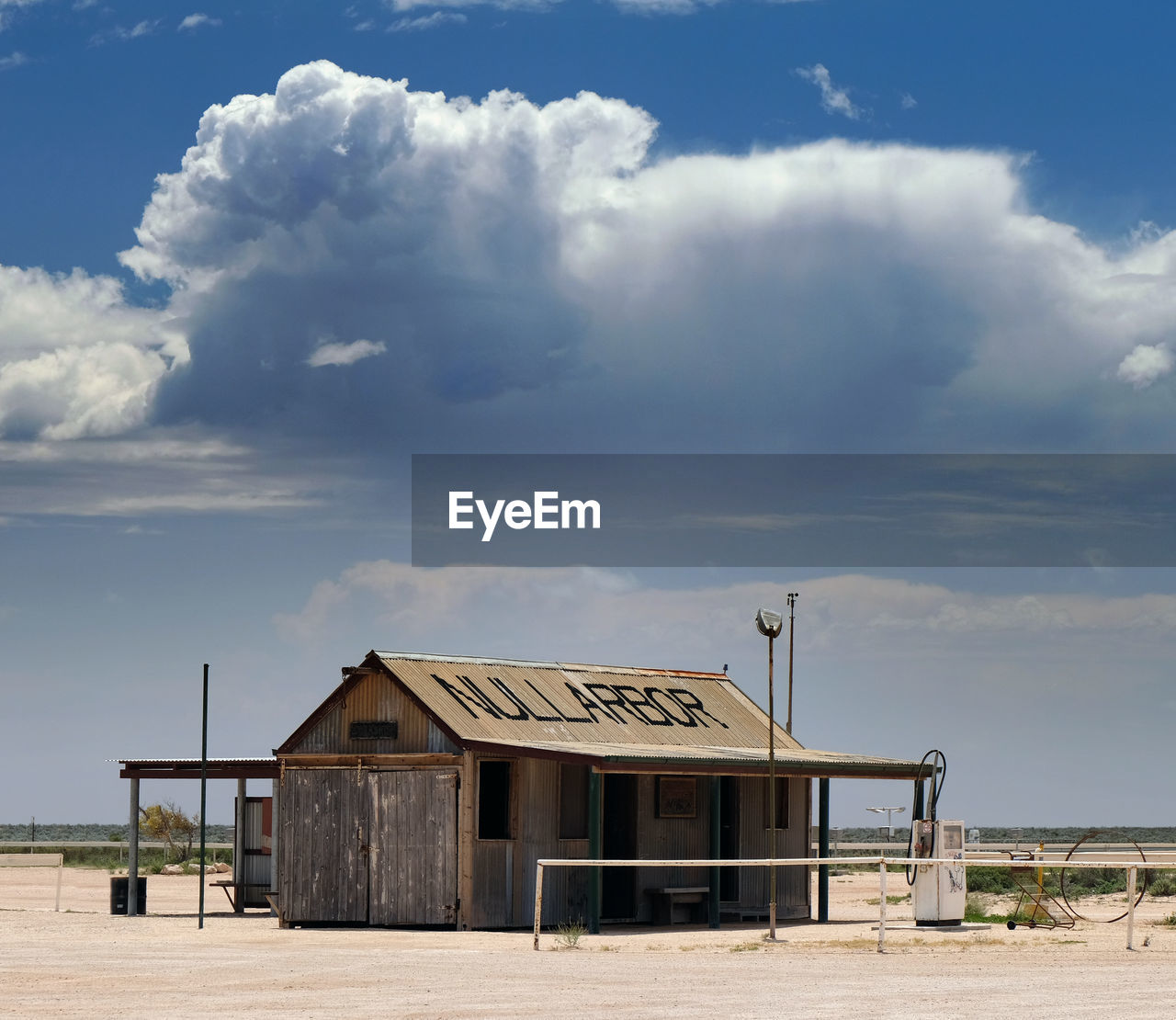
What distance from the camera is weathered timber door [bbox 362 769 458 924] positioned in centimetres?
2664

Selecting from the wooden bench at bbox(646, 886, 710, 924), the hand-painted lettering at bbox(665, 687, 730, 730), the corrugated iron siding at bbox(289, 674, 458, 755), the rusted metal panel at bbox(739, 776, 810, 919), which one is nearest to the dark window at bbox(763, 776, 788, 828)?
the rusted metal panel at bbox(739, 776, 810, 919)

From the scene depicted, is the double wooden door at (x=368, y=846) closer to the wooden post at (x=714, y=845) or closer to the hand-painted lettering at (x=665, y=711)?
the wooden post at (x=714, y=845)

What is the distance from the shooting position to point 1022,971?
18672mm

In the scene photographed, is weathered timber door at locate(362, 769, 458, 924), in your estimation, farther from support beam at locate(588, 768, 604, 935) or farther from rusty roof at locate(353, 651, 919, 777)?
support beam at locate(588, 768, 604, 935)

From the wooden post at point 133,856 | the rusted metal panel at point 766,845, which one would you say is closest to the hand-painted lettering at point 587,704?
the rusted metal panel at point 766,845

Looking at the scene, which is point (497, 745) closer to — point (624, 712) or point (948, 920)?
point (624, 712)

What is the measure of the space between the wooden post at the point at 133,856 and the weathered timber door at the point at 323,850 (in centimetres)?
450

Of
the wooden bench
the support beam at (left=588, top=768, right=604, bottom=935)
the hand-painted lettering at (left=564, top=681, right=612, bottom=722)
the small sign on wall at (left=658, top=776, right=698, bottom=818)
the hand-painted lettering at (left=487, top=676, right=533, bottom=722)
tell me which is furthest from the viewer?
the hand-painted lettering at (left=564, top=681, right=612, bottom=722)

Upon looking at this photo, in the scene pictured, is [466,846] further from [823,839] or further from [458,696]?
[823,839]

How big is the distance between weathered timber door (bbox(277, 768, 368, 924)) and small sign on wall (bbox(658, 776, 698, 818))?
15.2ft

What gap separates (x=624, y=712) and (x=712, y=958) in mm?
10414

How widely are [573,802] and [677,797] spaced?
6.28ft

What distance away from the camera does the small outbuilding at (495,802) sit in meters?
26.7

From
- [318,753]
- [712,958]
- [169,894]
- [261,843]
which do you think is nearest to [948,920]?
[712,958]
